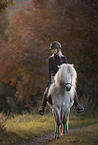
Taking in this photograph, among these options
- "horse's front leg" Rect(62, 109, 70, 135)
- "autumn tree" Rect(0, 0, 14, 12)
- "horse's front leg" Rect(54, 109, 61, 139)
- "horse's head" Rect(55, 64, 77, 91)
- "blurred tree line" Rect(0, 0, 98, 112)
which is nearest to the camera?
"horse's head" Rect(55, 64, 77, 91)

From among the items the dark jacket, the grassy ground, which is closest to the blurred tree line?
the grassy ground

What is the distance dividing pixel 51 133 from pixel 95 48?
28.0ft

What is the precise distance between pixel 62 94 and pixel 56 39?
10346 mm

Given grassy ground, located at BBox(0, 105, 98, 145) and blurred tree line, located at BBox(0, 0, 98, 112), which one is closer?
grassy ground, located at BBox(0, 105, 98, 145)

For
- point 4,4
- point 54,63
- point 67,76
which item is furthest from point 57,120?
point 4,4

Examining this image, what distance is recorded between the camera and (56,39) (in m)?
18.0

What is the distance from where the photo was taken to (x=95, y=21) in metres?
16.6

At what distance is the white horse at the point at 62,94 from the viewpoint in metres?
7.67

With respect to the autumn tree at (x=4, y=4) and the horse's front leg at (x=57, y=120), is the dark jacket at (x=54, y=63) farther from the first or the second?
the autumn tree at (x=4, y=4)

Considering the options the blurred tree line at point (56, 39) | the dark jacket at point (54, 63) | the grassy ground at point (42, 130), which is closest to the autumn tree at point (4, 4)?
the dark jacket at point (54, 63)

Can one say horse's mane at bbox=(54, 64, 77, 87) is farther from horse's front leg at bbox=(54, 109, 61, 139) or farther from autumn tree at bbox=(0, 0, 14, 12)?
autumn tree at bbox=(0, 0, 14, 12)

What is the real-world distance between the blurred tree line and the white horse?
859cm

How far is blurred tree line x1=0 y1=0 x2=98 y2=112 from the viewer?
674 inches

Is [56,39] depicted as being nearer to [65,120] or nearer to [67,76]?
[65,120]
